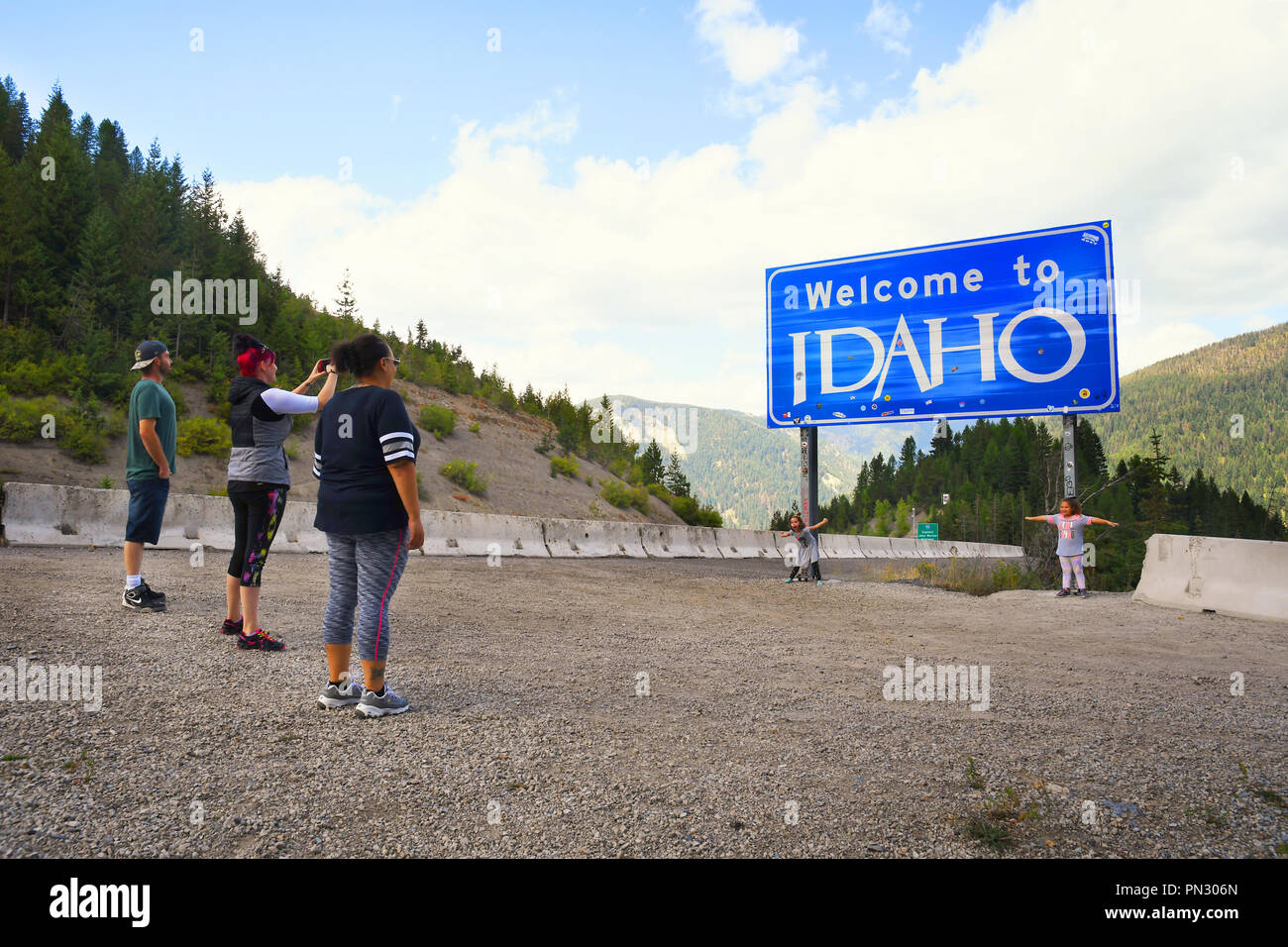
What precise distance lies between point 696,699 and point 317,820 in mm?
2749

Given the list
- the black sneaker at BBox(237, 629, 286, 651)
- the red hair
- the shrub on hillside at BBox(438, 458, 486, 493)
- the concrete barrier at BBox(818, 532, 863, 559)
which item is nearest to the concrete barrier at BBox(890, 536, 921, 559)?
the concrete barrier at BBox(818, 532, 863, 559)

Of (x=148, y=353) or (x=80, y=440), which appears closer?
(x=148, y=353)

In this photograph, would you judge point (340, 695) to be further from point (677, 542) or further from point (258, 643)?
point (677, 542)

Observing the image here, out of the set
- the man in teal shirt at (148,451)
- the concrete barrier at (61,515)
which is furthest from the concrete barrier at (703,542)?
the man in teal shirt at (148,451)

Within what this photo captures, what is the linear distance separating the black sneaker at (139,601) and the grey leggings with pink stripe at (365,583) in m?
3.50

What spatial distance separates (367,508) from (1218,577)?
1157cm

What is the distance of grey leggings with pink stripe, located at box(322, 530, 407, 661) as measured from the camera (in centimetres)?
409

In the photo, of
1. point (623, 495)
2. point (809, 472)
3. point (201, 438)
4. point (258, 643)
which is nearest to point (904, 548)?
point (623, 495)

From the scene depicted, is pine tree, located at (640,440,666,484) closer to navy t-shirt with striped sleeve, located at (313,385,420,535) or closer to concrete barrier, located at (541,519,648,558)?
concrete barrier, located at (541,519,648,558)

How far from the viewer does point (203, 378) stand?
27.7 m

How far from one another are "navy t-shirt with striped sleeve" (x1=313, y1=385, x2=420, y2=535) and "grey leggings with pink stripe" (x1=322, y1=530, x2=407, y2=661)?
9 centimetres

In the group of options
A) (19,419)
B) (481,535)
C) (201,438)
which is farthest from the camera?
(201,438)

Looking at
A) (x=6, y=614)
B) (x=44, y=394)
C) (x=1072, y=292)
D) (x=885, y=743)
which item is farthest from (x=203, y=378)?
(x=885, y=743)

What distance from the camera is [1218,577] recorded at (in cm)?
1052
